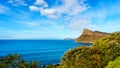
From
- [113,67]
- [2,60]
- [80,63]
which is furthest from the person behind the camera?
[2,60]

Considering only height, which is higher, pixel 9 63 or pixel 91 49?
pixel 91 49

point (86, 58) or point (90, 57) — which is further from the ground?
point (90, 57)

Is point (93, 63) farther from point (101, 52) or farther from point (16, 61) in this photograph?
point (16, 61)

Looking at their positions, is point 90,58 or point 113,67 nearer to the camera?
point 113,67

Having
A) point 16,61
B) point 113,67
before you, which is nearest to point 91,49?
point 113,67

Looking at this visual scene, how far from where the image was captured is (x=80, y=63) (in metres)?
27.3

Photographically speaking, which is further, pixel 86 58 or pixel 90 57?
pixel 90 57

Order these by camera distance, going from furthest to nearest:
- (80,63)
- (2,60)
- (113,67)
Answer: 1. (2,60)
2. (80,63)
3. (113,67)

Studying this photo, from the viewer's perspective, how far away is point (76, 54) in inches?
1171

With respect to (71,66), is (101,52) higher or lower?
higher

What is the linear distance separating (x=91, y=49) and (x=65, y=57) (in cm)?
406

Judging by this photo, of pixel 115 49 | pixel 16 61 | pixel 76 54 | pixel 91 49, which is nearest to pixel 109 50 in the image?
pixel 115 49

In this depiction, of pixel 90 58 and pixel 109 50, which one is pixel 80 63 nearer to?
pixel 90 58

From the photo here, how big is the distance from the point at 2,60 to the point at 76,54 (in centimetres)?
1174
